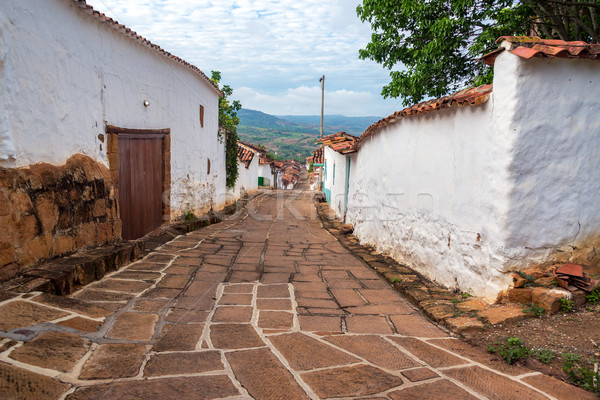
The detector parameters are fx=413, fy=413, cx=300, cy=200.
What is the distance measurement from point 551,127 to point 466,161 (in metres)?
0.81

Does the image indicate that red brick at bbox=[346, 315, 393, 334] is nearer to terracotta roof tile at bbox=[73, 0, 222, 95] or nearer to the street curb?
the street curb

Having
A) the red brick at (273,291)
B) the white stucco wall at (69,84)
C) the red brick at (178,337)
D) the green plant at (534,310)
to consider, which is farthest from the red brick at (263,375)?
the white stucco wall at (69,84)

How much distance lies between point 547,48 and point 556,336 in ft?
7.27

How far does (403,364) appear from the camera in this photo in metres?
2.74

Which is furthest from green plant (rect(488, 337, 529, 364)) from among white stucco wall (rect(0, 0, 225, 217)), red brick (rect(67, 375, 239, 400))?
white stucco wall (rect(0, 0, 225, 217))

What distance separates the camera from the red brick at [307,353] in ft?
8.82

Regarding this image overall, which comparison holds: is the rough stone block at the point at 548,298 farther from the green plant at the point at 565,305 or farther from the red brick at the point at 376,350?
the red brick at the point at 376,350

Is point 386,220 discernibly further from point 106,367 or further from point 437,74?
point 106,367

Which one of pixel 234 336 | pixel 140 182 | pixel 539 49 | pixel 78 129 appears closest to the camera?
pixel 234 336

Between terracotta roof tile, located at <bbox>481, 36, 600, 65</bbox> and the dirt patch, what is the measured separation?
2.02 meters

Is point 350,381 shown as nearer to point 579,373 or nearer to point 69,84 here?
point 579,373

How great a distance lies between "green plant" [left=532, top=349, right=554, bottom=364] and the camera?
8.90 feet

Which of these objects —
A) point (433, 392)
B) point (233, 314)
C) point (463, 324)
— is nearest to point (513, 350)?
point (463, 324)

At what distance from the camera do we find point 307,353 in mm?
2855
